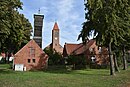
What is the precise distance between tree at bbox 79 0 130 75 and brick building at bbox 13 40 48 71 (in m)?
32.5

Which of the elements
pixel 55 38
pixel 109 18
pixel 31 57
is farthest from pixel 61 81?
pixel 55 38

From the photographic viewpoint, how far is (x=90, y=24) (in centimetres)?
4147

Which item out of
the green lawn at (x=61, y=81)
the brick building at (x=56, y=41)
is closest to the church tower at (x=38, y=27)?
the brick building at (x=56, y=41)

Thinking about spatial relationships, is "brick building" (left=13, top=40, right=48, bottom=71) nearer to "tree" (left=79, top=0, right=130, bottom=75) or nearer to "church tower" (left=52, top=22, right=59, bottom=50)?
"tree" (left=79, top=0, right=130, bottom=75)

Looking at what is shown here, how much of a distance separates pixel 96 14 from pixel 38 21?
52466mm

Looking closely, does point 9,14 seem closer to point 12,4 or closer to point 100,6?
point 12,4

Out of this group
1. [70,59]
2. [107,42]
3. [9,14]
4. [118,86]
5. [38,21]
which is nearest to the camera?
[118,86]

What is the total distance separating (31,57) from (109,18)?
1458 inches

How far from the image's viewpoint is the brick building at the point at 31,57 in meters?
70.1

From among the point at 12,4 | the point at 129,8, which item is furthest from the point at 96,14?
the point at 12,4

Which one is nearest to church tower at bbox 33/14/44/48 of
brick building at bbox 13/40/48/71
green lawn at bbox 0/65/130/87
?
brick building at bbox 13/40/48/71

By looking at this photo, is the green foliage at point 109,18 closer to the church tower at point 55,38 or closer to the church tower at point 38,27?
the church tower at point 38,27

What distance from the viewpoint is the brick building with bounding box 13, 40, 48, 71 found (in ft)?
230

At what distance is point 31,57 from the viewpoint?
71.1 metres
